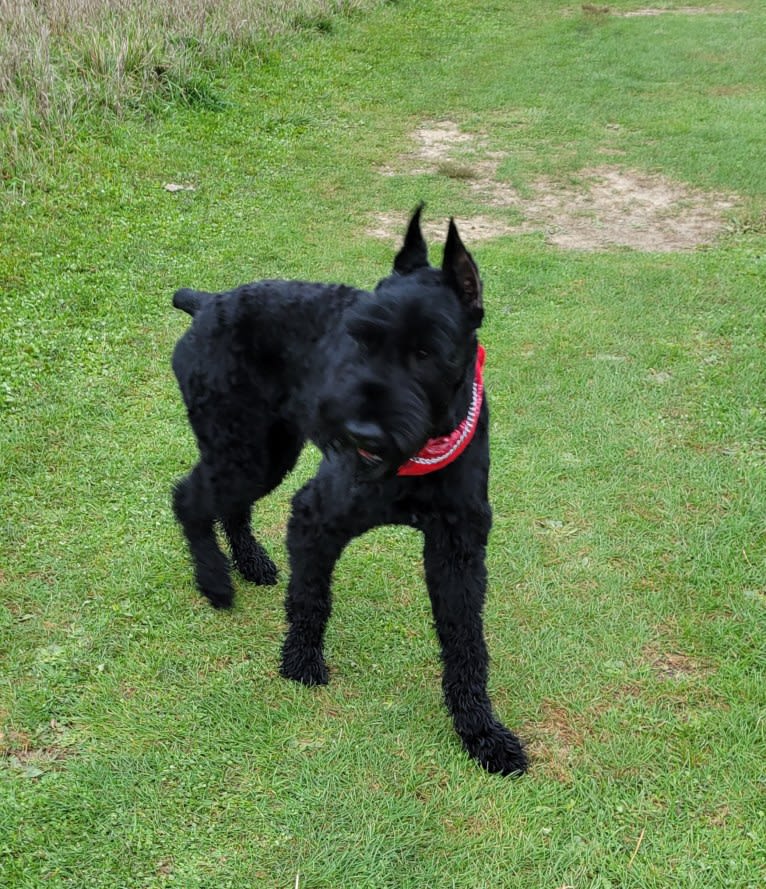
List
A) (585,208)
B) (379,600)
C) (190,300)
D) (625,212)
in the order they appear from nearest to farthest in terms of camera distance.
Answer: (190,300), (379,600), (625,212), (585,208)

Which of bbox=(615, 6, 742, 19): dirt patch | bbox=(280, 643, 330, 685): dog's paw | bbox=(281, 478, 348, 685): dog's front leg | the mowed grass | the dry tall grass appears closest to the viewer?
the mowed grass

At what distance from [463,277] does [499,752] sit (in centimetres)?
166

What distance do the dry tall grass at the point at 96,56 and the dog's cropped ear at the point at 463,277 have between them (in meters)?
5.99

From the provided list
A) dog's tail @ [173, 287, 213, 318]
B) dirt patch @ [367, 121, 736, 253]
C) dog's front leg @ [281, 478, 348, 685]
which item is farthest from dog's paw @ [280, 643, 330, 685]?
dirt patch @ [367, 121, 736, 253]

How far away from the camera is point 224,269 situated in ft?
21.6

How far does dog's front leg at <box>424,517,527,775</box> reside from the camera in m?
2.90

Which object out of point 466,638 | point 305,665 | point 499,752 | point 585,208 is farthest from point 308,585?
point 585,208

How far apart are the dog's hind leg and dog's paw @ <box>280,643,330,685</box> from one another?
452mm

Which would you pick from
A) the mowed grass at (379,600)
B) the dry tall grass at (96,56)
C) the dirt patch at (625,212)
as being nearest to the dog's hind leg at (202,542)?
the mowed grass at (379,600)

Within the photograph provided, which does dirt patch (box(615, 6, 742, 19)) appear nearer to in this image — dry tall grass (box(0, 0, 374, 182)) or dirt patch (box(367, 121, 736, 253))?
dry tall grass (box(0, 0, 374, 182))

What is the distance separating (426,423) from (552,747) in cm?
143

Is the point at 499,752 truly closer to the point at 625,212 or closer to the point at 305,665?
the point at 305,665

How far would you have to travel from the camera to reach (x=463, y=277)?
2494mm

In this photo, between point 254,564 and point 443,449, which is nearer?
point 443,449
